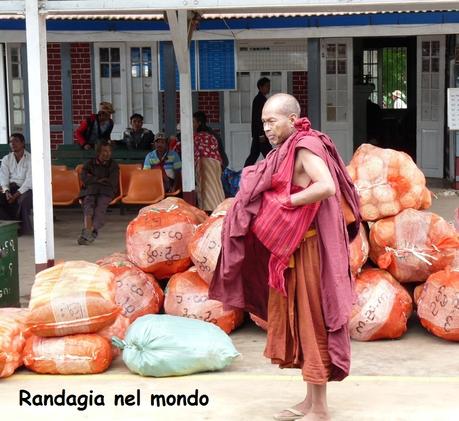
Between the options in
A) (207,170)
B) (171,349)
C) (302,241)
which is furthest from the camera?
(207,170)

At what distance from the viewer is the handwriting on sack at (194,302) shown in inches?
284

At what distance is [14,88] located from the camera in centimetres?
1655

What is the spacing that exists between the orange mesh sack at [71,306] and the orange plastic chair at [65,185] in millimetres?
7027

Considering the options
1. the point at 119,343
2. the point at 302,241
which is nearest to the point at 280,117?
the point at 302,241

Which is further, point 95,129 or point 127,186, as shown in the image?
point 95,129

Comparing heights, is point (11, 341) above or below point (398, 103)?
below

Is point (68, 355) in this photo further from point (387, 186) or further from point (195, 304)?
point (387, 186)

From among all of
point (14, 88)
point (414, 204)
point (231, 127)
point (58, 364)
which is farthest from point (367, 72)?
point (58, 364)

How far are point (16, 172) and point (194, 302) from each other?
18.8 ft

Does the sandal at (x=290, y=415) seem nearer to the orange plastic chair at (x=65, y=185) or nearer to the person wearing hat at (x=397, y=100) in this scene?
the orange plastic chair at (x=65, y=185)

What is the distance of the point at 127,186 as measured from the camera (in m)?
13.6

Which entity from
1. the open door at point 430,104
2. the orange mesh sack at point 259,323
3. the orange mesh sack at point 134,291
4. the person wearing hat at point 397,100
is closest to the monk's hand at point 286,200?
the orange mesh sack at point 259,323

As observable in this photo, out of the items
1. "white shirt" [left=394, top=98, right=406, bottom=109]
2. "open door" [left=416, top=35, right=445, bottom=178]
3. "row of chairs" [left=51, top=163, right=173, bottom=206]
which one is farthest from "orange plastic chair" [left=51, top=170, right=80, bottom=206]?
"white shirt" [left=394, top=98, right=406, bottom=109]

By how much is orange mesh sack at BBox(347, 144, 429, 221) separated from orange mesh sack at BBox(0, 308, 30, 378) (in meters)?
2.67
